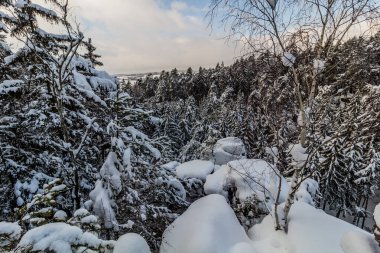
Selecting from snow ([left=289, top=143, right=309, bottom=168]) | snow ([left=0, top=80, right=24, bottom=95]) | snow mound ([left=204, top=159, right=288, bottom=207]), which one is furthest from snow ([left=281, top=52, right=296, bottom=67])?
snow ([left=0, top=80, right=24, bottom=95])

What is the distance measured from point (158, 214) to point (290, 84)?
4.83 m

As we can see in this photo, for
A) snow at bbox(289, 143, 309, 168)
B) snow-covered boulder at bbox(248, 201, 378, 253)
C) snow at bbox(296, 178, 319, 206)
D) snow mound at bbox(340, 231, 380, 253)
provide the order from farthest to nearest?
1. snow at bbox(296, 178, 319, 206)
2. snow at bbox(289, 143, 309, 168)
3. snow-covered boulder at bbox(248, 201, 378, 253)
4. snow mound at bbox(340, 231, 380, 253)

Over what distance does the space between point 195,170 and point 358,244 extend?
6.65 metres

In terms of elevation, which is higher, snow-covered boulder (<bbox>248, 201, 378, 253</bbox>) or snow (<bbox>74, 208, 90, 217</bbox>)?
snow (<bbox>74, 208, 90, 217</bbox>)

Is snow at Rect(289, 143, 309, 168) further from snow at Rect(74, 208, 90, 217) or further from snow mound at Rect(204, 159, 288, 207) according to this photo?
snow at Rect(74, 208, 90, 217)

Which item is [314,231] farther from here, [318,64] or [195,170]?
[195,170]

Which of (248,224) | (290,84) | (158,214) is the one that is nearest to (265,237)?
(248,224)

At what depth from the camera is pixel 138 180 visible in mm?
7297

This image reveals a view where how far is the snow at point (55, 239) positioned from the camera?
125 inches

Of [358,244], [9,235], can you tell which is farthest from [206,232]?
[9,235]

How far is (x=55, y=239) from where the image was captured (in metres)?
3.26

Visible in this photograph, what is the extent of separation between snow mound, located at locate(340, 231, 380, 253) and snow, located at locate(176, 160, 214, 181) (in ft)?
20.0

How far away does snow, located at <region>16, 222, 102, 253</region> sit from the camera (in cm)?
317

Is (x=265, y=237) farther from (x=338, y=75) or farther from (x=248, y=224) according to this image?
(x=338, y=75)
